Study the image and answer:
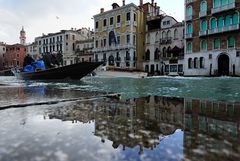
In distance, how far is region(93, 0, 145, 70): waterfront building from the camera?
38.8m

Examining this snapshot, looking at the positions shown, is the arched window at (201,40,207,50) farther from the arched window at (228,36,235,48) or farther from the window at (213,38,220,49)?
the arched window at (228,36,235,48)

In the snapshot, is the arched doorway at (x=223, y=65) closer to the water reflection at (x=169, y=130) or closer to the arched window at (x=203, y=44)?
the arched window at (x=203, y=44)

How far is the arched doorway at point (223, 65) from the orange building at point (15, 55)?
57.2 meters

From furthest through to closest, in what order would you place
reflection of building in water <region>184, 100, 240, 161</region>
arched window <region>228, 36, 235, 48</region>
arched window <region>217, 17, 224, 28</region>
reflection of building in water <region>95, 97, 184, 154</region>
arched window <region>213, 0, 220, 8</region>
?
arched window <region>213, 0, 220, 8</region>
arched window <region>217, 17, 224, 28</region>
arched window <region>228, 36, 235, 48</region>
reflection of building in water <region>95, 97, 184, 154</region>
reflection of building in water <region>184, 100, 240, 161</region>

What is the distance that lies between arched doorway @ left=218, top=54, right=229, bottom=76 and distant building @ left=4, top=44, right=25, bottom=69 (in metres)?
57.3

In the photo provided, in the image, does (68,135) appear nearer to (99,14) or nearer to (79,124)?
(79,124)

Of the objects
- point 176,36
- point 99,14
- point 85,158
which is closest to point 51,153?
point 85,158

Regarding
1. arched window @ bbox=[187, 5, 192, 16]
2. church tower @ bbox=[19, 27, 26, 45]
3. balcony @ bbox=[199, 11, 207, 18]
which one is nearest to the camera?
balcony @ bbox=[199, 11, 207, 18]

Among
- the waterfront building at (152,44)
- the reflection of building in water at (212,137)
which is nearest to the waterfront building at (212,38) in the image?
the waterfront building at (152,44)

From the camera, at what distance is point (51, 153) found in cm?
146

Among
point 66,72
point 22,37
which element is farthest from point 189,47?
point 22,37

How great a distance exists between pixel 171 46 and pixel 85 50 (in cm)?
2188

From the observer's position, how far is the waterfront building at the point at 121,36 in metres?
38.8

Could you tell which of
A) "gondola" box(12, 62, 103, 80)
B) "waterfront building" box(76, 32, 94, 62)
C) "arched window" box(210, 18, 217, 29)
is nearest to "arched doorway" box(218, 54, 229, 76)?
"arched window" box(210, 18, 217, 29)
